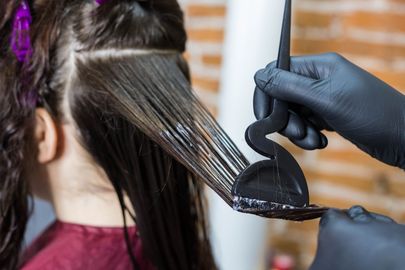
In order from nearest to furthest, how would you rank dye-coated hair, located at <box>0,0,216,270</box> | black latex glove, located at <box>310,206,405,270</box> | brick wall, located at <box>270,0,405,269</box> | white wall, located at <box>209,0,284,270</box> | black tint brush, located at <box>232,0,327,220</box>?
black latex glove, located at <box>310,206,405,270</box> < black tint brush, located at <box>232,0,327,220</box> < dye-coated hair, located at <box>0,0,216,270</box> < white wall, located at <box>209,0,284,270</box> < brick wall, located at <box>270,0,405,269</box>

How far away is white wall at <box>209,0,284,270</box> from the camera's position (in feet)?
3.95

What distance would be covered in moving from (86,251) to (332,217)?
19.4 inches

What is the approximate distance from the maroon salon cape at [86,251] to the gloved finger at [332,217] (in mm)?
460

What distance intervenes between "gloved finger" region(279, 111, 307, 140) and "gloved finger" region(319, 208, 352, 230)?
0.11 m

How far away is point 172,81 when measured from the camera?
0.82 m

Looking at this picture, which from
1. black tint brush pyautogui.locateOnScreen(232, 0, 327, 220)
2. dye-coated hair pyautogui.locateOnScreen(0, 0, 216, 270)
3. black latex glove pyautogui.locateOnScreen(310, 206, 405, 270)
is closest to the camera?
black latex glove pyautogui.locateOnScreen(310, 206, 405, 270)

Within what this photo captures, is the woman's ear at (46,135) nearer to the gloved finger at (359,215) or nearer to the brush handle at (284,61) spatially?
the brush handle at (284,61)

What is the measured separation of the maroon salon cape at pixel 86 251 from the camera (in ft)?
2.90

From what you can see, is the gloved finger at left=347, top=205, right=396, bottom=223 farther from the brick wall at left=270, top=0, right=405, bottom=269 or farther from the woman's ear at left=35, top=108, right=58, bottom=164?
the brick wall at left=270, top=0, right=405, bottom=269

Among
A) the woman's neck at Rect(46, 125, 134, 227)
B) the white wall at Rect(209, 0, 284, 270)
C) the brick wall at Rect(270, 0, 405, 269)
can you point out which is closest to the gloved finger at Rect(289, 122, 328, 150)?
the woman's neck at Rect(46, 125, 134, 227)

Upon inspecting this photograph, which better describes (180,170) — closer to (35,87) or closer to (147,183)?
(147,183)

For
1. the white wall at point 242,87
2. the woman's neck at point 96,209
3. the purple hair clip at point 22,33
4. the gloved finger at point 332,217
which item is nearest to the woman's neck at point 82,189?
the woman's neck at point 96,209

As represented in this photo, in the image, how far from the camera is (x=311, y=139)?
0.65 meters

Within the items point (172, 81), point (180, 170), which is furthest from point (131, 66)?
point (180, 170)
